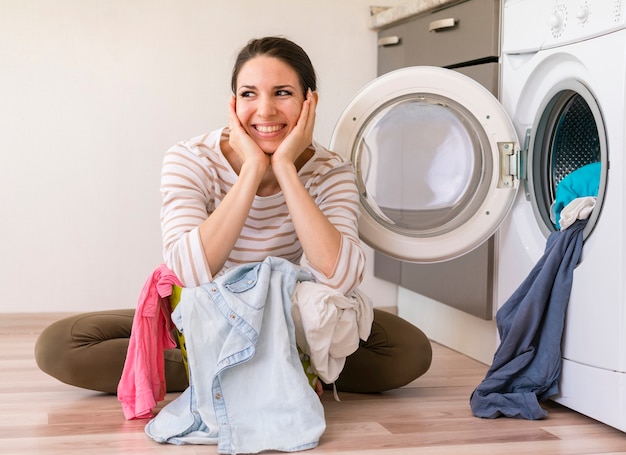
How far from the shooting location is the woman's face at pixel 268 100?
197 centimetres

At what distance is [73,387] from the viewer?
2.19 metres

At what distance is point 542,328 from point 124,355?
3.08 ft

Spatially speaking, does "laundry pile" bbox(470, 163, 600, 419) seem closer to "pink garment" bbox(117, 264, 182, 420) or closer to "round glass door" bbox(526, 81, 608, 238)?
Answer: "round glass door" bbox(526, 81, 608, 238)

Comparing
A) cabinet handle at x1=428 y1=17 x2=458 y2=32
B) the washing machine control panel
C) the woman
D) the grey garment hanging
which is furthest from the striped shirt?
cabinet handle at x1=428 y1=17 x2=458 y2=32

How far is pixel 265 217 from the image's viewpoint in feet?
6.72

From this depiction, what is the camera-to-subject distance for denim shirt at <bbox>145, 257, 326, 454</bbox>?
1723 millimetres

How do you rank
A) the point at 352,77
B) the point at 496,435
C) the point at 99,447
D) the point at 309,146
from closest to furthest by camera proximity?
the point at 99,447 → the point at 496,435 → the point at 309,146 → the point at 352,77

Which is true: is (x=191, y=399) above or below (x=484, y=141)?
below

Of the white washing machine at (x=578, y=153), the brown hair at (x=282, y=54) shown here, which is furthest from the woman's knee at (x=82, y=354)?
the white washing machine at (x=578, y=153)

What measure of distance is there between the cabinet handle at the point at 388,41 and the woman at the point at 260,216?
948 mm

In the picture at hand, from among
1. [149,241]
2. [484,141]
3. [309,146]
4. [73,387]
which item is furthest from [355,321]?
[149,241]

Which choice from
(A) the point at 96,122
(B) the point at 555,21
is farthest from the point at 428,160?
(A) the point at 96,122

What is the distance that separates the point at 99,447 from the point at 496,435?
776 millimetres

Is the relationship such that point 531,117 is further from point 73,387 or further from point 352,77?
point 73,387
